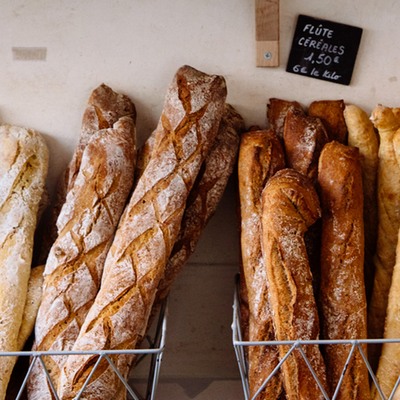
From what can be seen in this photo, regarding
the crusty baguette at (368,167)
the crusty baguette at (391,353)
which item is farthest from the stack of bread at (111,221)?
the crusty baguette at (391,353)

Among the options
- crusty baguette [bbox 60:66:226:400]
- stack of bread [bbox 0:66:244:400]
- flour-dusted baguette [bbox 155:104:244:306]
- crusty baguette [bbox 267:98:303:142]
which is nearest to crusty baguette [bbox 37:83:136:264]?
stack of bread [bbox 0:66:244:400]

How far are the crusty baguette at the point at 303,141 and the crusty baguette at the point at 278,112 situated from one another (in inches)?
2.3

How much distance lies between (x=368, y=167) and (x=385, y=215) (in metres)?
0.16

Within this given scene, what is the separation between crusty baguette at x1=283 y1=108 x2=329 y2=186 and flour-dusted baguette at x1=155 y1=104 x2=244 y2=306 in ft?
0.56

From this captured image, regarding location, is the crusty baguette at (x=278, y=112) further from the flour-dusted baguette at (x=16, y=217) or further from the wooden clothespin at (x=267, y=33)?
the flour-dusted baguette at (x=16, y=217)

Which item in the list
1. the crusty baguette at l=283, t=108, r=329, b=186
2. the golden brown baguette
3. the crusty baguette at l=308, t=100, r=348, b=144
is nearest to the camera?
the golden brown baguette

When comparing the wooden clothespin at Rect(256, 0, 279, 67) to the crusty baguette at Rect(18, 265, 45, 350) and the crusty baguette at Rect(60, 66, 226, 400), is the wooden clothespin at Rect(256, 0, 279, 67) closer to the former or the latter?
the crusty baguette at Rect(60, 66, 226, 400)

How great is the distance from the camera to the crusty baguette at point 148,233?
96 cm

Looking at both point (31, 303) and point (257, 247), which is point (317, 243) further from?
point (31, 303)

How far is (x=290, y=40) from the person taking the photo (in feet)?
4.45

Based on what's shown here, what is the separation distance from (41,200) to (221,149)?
0.61 metres

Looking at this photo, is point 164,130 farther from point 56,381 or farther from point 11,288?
point 56,381

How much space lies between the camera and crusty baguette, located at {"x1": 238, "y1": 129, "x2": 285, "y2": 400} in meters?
1.02

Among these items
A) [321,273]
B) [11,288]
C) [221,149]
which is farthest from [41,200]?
[321,273]
